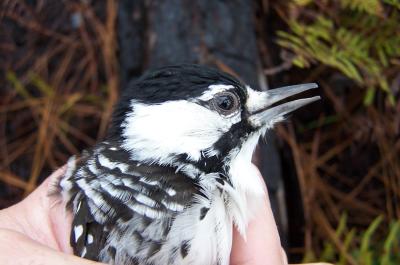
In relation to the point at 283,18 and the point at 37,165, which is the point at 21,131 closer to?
the point at 37,165

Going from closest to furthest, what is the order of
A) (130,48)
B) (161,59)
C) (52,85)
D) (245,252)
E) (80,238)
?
(80,238) < (245,252) < (161,59) < (130,48) < (52,85)

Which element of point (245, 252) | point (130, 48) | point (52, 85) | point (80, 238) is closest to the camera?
point (80, 238)

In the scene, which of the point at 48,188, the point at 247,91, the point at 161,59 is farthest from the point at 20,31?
the point at 247,91

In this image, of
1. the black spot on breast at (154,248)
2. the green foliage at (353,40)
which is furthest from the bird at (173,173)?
the green foliage at (353,40)

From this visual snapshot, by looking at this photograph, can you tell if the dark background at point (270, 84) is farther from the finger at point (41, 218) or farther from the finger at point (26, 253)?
the finger at point (26, 253)

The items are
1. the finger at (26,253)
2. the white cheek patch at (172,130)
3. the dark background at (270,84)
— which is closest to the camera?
the finger at (26,253)
